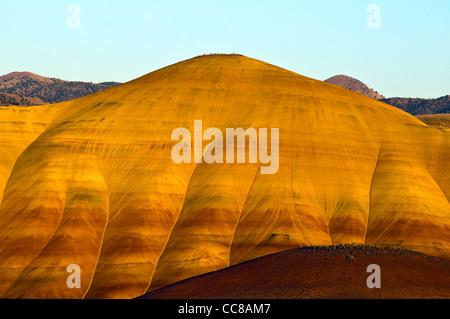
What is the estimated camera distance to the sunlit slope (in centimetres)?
7144

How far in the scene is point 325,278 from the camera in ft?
159

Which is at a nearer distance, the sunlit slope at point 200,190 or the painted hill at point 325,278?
the painted hill at point 325,278

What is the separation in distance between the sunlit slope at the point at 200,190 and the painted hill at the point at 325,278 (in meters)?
14.9

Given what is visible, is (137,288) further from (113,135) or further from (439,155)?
(439,155)

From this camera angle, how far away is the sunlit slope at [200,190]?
71.4 metres

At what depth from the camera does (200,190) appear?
255 ft

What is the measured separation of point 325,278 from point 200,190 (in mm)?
30745

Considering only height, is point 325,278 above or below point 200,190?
below

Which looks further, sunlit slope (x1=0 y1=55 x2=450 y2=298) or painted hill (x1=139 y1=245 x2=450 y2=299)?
sunlit slope (x1=0 y1=55 x2=450 y2=298)

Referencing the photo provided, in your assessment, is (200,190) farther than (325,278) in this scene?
Yes

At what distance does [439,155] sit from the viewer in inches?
3391

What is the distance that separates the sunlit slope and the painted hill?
1492cm
